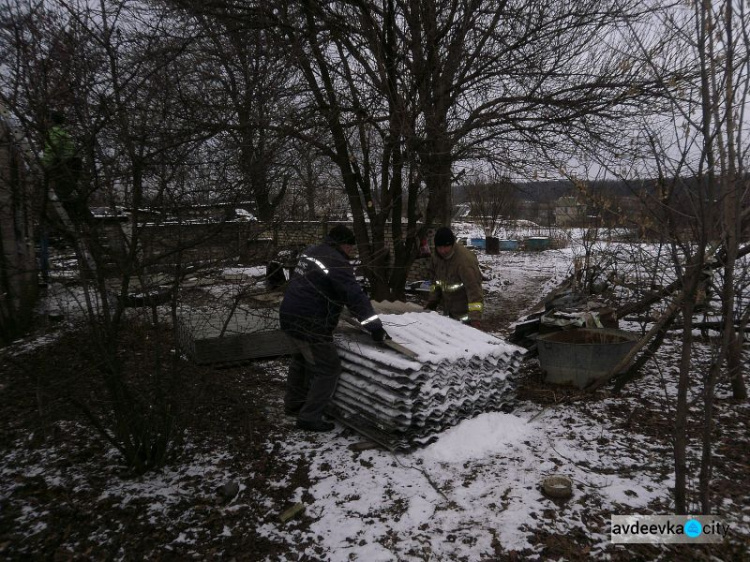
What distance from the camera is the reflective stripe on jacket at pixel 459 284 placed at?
5.43 metres

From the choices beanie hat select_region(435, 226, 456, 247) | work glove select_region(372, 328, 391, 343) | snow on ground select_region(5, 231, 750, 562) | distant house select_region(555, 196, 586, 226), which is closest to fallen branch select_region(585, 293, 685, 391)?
snow on ground select_region(5, 231, 750, 562)

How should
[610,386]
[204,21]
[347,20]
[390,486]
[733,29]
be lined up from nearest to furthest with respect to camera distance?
1. [733,29]
2. [390,486]
3. [610,386]
4. [204,21]
5. [347,20]

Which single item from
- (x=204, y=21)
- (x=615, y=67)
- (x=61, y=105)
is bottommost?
(x=61, y=105)

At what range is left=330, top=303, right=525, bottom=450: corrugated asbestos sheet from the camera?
3.84 m

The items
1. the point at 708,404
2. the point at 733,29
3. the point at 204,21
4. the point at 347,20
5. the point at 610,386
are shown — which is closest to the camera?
the point at 733,29

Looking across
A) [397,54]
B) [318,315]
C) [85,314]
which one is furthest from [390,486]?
[397,54]

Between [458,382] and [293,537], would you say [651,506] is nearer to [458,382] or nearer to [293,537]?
[458,382]

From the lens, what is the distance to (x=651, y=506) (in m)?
3.06

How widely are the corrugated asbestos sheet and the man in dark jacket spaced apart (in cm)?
19

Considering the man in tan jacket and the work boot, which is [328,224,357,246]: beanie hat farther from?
the work boot

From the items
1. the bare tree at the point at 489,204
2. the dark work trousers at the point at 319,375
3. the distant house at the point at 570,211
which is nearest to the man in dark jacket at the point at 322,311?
the dark work trousers at the point at 319,375

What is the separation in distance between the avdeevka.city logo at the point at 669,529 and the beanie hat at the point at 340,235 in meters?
2.91

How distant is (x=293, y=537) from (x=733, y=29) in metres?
3.66

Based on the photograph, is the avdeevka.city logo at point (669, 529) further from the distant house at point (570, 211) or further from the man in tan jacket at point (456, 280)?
the distant house at point (570, 211)
